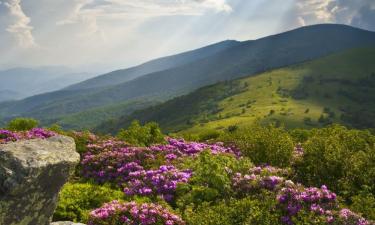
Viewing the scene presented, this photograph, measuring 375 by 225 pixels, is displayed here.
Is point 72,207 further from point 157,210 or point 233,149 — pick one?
point 233,149

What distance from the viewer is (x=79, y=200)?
1633 centimetres

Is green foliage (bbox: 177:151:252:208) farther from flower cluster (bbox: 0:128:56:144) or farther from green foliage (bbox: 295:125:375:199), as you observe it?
flower cluster (bbox: 0:128:56:144)

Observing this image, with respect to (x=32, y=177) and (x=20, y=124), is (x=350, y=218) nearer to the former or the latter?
(x=32, y=177)

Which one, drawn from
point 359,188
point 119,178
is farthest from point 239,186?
point 119,178

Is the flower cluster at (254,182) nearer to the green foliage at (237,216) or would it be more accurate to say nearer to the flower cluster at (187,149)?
the green foliage at (237,216)

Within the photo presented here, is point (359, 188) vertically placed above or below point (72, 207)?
below

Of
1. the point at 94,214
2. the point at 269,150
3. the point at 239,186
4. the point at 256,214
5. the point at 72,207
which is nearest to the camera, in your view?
the point at 256,214

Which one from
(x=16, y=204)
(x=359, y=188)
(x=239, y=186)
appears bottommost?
(x=359, y=188)

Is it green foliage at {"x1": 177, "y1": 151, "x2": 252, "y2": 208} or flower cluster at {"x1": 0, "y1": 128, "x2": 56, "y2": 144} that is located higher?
flower cluster at {"x1": 0, "y1": 128, "x2": 56, "y2": 144}

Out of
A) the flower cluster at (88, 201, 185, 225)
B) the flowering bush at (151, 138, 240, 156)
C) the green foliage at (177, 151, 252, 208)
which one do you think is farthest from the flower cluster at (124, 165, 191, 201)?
the flowering bush at (151, 138, 240, 156)

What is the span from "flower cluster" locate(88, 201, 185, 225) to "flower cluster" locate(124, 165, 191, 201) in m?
3.00

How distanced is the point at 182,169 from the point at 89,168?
6168mm

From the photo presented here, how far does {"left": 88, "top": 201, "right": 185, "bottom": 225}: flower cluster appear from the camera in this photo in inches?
542

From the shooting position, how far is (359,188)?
58.7 feet
